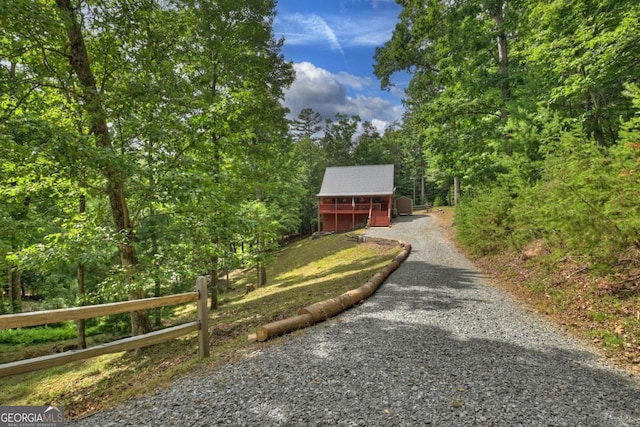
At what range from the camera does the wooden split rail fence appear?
259cm

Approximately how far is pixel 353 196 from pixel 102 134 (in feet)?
79.6

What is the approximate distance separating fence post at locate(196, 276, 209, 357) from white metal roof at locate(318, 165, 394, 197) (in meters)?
24.8

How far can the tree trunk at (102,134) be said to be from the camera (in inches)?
200

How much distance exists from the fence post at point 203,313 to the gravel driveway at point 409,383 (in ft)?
2.39

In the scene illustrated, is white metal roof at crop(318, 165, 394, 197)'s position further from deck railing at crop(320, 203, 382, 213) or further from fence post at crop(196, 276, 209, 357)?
fence post at crop(196, 276, 209, 357)

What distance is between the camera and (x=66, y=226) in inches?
251

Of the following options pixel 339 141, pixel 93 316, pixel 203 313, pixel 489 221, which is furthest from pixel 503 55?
pixel 339 141

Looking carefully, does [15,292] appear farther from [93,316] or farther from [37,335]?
[93,316]

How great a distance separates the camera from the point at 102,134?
550cm

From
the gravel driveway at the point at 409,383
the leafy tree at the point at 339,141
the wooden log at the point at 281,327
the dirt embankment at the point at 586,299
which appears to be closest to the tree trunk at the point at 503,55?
the dirt embankment at the point at 586,299

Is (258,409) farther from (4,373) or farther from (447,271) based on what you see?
(447,271)

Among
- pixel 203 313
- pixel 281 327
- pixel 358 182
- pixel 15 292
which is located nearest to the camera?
pixel 203 313

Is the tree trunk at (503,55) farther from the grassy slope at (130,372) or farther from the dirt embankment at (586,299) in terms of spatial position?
the grassy slope at (130,372)

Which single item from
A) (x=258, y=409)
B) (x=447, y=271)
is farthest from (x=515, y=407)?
(x=447, y=271)
